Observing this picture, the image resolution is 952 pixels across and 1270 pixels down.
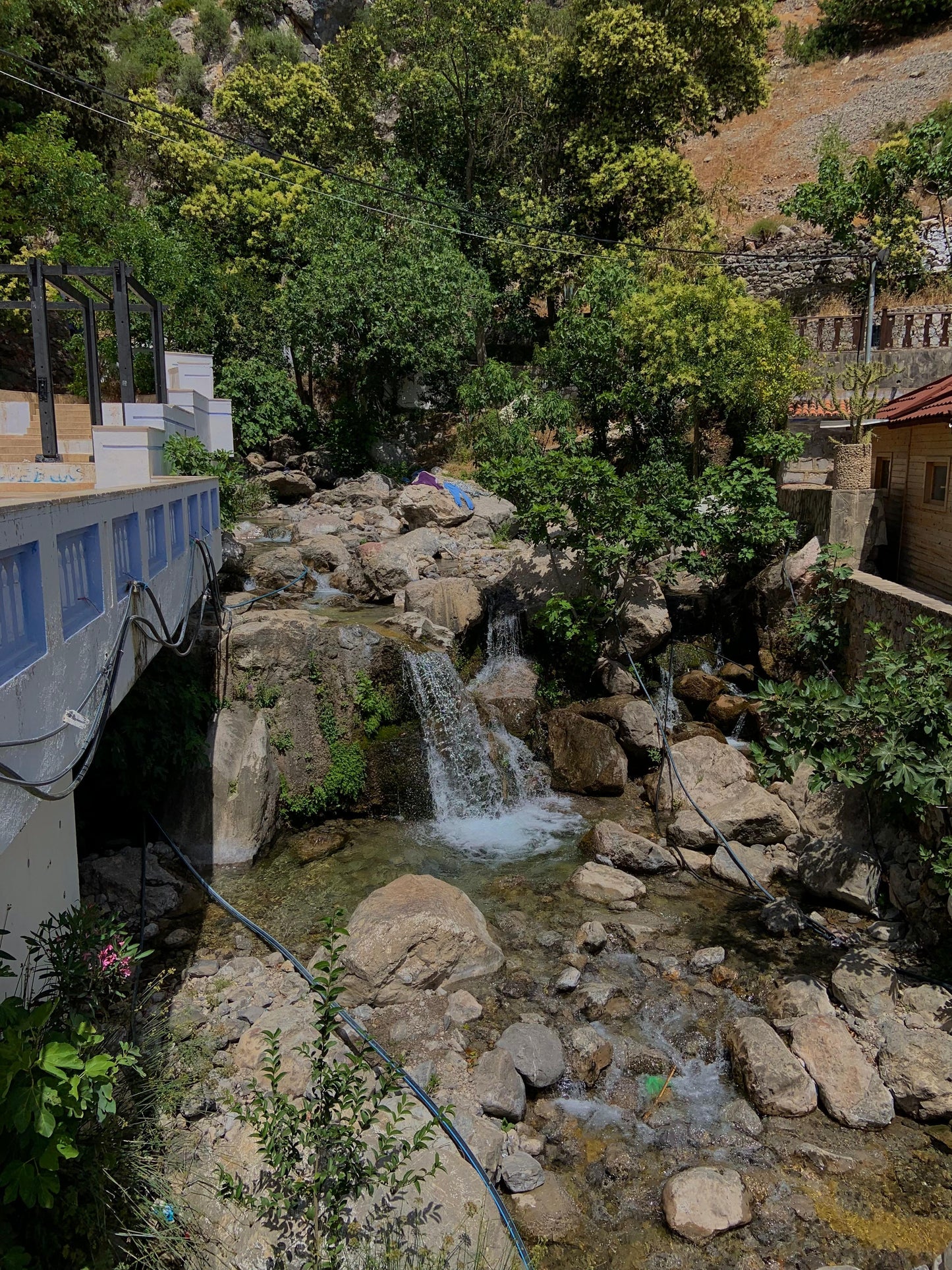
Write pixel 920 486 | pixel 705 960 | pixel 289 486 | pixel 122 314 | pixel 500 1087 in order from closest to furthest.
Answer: pixel 500 1087 → pixel 705 960 → pixel 122 314 → pixel 920 486 → pixel 289 486

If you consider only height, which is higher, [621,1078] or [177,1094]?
[177,1094]

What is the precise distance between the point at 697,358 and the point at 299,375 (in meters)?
12.5

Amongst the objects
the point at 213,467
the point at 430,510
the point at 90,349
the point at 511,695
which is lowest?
the point at 511,695

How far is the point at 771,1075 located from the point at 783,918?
2.47 metres

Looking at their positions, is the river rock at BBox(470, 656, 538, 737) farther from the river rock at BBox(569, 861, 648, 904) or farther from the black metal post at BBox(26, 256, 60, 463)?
the black metal post at BBox(26, 256, 60, 463)

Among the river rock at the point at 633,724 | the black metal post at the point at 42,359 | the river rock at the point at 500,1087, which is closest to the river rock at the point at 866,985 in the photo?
the river rock at the point at 500,1087

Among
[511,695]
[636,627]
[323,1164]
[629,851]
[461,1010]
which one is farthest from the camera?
[636,627]

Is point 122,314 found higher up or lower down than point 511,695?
higher up

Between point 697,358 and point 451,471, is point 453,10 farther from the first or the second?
point 697,358

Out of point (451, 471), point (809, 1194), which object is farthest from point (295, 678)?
point (451, 471)

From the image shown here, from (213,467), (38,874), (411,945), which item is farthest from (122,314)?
(411,945)

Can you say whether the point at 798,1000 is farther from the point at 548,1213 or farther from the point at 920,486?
the point at 920,486

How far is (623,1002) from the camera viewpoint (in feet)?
25.8

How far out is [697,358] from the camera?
51.0 feet
